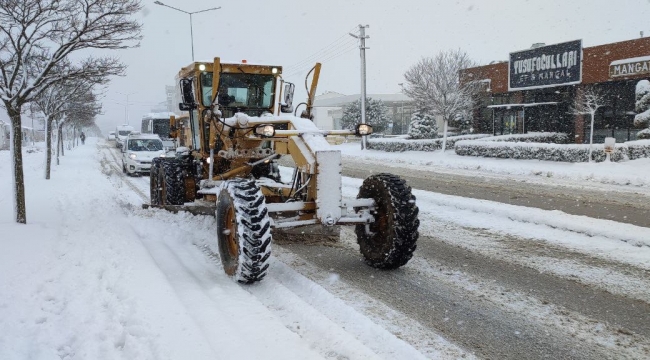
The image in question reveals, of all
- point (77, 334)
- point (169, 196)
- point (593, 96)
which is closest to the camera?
point (77, 334)

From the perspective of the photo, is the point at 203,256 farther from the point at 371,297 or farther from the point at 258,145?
the point at 371,297

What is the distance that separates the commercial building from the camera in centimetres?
2794

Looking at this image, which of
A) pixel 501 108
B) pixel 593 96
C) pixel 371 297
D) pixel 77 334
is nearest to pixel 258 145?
pixel 371 297

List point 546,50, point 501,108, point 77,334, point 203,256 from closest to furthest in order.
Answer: point 77,334
point 203,256
point 546,50
point 501,108

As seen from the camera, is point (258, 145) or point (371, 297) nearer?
point (371, 297)

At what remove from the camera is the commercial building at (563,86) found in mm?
27938

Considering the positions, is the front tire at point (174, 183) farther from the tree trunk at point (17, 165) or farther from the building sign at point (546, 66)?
the building sign at point (546, 66)

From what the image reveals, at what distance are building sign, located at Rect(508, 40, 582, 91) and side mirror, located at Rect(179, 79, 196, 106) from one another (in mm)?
27361

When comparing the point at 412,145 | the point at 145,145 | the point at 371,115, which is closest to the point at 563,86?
the point at 412,145

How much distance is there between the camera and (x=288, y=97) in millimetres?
8719

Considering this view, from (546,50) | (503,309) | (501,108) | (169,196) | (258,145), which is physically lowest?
(503,309)

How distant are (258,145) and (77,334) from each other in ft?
13.6

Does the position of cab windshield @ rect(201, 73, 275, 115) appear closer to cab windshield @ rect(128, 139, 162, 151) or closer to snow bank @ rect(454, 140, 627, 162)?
cab windshield @ rect(128, 139, 162, 151)

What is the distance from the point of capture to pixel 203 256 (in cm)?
721
